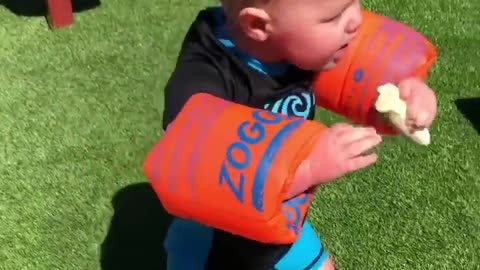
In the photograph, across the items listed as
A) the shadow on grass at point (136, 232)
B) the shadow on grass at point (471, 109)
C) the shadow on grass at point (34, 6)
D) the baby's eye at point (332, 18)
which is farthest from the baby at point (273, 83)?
the shadow on grass at point (34, 6)

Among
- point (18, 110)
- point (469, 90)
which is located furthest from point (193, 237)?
point (469, 90)

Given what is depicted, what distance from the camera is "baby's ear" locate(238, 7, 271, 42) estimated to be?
181 centimetres

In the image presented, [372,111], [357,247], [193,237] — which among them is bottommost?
[357,247]

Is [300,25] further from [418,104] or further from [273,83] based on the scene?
[418,104]

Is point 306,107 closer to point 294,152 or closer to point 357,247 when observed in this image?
point 294,152

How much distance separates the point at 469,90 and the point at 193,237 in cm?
142

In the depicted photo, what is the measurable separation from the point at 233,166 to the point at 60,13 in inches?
77.2

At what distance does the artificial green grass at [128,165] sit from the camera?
105 inches

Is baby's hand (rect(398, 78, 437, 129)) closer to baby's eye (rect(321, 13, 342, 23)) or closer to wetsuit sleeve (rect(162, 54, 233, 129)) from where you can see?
baby's eye (rect(321, 13, 342, 23))

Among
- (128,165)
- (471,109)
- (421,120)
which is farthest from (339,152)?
(471,109)

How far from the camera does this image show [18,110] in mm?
3141

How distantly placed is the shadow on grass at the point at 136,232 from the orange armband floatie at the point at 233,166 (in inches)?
33.0

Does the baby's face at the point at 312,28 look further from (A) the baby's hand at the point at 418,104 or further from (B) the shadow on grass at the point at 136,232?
(B) the shadow on grass at the point at 136,232

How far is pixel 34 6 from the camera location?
3727mm
